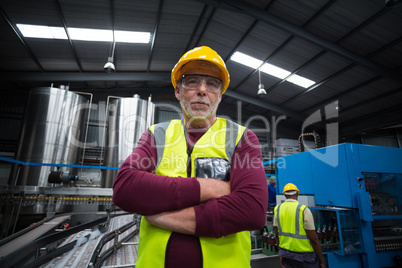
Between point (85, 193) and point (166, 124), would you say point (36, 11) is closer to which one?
point (85, 193)

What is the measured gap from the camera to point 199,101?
1.14 meters

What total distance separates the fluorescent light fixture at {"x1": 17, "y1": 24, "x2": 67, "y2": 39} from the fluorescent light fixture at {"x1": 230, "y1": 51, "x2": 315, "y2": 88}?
7365mm

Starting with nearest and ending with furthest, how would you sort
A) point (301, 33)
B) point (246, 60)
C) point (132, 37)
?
point (301, 33) → point (132, 37) → point (246, 60)

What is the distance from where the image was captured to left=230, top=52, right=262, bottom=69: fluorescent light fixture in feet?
Answer: 32.9

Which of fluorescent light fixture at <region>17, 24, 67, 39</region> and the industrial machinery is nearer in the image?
the industrial machinery

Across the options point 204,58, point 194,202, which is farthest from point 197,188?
point 204,58

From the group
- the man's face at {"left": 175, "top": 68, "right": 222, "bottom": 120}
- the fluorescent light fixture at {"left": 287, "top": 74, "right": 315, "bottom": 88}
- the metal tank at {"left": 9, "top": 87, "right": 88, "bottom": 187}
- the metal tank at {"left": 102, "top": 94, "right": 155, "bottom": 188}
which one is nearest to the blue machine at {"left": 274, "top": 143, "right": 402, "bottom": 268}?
the man's face at {"left": 175, "top": 68, "right": 222, "bottom": 120}

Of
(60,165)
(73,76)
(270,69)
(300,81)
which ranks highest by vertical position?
(270,69)

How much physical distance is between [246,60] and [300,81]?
3.16m

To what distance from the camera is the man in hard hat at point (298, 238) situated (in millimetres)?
3041

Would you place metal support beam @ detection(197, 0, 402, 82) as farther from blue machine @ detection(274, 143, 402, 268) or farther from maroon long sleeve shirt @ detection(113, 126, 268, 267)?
maroon long sleeve shirt @ detection(113, 126, 268, 267)

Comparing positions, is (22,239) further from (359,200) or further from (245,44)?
(245,44)

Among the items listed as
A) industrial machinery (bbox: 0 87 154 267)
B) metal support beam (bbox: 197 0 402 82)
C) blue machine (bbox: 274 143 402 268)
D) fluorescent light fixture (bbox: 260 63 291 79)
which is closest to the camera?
blue machine (bbox: 274 143 402 268)

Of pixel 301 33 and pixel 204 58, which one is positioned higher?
pixel 301 33
